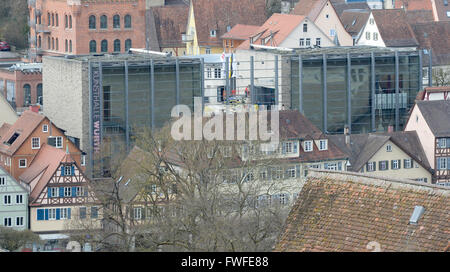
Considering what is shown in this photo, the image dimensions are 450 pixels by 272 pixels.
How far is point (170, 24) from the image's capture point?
118 m

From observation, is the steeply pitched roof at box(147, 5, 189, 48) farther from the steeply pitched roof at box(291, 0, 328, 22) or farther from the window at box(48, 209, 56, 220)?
the window at box(48, 209, 56, 220)

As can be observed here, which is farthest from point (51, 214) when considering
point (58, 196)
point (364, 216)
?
point (364, 216)

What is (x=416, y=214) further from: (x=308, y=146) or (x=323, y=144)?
(x=323, y=144)

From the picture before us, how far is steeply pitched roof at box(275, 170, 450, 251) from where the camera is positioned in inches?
828

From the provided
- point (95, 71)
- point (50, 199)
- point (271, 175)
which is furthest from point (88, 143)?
point (271, 175)

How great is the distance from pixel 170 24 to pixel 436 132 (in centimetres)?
5273

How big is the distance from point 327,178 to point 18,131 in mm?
48087

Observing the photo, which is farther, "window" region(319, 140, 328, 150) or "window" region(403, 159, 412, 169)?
"window" region(403, 159, 412, 169)

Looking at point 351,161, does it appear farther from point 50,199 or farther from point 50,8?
point 50,8

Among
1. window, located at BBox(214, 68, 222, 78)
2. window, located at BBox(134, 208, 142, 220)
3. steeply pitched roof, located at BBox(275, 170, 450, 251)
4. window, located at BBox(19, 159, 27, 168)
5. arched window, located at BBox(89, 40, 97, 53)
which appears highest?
arched window, located at BBox(89, 40, 97, 53)

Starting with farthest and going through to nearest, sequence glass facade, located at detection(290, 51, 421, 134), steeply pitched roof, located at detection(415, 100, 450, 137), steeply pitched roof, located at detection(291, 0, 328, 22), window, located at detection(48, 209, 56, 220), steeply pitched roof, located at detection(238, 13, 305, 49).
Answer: steeply pitched roof, located at detection(291, 0, 328, 22) → steeply pitched roof, located at detection(238, 13, 305, 49) → glass facade, located at detection(290, 51, 421, 134) → steeply pitched roof, located at detection(415, 100, 450, 137) → window, located at detection(48, 209, 56, 220)

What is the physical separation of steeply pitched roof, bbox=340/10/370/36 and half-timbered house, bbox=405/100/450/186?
126 ft

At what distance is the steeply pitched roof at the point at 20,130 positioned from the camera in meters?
68.6

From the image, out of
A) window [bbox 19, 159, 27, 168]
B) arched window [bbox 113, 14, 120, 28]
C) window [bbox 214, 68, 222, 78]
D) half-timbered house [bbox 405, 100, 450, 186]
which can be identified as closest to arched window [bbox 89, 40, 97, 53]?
arched window [bbox 113, 14, 120, 28]
